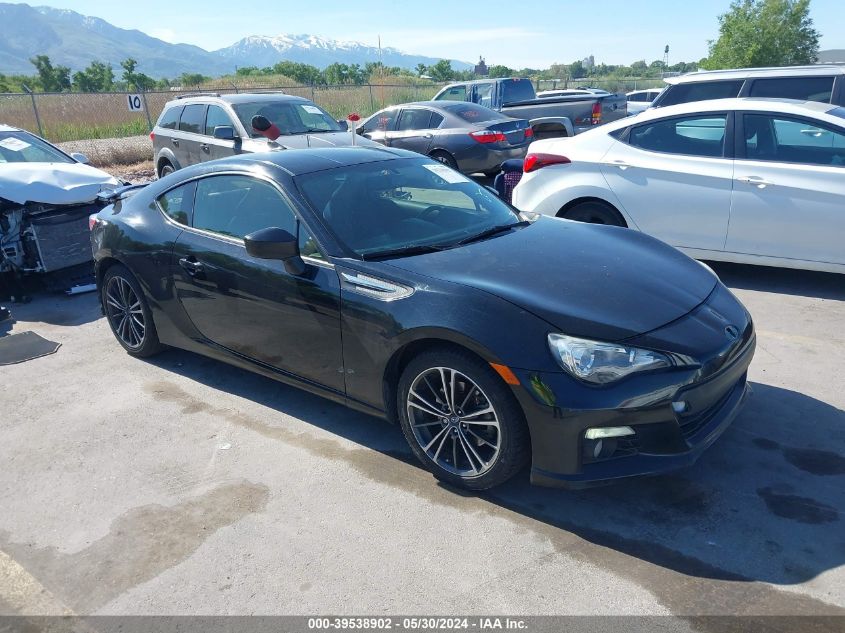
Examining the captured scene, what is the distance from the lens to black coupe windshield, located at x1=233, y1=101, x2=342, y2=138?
1040 cm

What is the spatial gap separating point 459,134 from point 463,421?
9010 mm

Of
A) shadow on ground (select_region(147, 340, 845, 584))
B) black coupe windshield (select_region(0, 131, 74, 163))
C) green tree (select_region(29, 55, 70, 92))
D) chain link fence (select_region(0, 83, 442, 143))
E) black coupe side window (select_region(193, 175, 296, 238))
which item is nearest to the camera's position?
shadow on ground (select_region(147, 340, 845, 584))

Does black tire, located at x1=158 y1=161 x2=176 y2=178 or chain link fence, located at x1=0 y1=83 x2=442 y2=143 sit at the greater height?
chain link fence, located at x1=0 y1=83 x2=442 y2=143

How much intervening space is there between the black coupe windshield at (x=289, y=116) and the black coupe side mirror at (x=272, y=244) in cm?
694

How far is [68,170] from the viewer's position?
291 inches

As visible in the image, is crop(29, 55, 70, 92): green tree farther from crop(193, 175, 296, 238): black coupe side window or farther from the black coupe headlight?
the black coupe headlight

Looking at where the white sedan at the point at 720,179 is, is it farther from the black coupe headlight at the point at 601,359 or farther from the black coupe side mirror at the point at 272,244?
the black coupe side mirror at the point at 272,244

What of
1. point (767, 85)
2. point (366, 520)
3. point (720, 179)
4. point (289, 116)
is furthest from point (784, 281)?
point (289, 116)

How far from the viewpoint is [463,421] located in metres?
3.24

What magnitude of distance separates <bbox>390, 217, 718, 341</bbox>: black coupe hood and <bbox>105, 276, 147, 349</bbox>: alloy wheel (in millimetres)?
2527

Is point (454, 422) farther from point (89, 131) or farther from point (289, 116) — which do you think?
point (89, 131)

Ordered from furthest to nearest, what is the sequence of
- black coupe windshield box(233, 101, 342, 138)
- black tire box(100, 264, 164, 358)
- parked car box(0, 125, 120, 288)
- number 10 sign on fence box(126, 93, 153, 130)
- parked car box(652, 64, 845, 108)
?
number 10 sign on fence box(126, 93, 153, 130) → black coupe windshield box(233, 101, 342, 138) → parked car box(652, 64, 845, 108) → parked car box(0, 125, 120, 288) → black tire box(100, 264, 164, 358)

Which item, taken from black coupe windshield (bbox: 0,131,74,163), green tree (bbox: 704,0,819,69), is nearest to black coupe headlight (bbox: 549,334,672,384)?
black coupe windshield (bbox: 0,131,74,163)

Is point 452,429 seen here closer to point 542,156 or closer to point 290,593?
point 290,593
